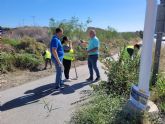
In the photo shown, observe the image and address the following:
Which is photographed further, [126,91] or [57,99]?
[57,99]

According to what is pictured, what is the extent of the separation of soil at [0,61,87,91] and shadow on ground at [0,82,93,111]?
1.23 m

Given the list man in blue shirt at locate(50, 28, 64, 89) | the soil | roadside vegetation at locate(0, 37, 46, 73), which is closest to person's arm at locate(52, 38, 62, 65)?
man in blue shirt at locate(50, 28, 64, 89)

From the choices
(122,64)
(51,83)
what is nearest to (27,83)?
(51,83)

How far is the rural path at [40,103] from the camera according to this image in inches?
285

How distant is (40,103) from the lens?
8.55 m

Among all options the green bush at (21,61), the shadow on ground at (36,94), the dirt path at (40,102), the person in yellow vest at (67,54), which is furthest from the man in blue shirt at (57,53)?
the green bush at (21,61)

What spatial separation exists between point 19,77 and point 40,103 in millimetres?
4520

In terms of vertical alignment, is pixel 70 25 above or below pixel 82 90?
above

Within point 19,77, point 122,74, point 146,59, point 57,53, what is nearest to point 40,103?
point 57,53

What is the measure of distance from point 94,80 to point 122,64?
301 centimetres

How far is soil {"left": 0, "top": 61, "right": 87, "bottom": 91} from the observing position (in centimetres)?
1127

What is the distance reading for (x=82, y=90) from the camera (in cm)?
1004

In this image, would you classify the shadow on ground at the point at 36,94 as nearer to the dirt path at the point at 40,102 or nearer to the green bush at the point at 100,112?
the dirt path at the point at 40,102

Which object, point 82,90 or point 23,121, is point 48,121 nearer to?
point 23,121
